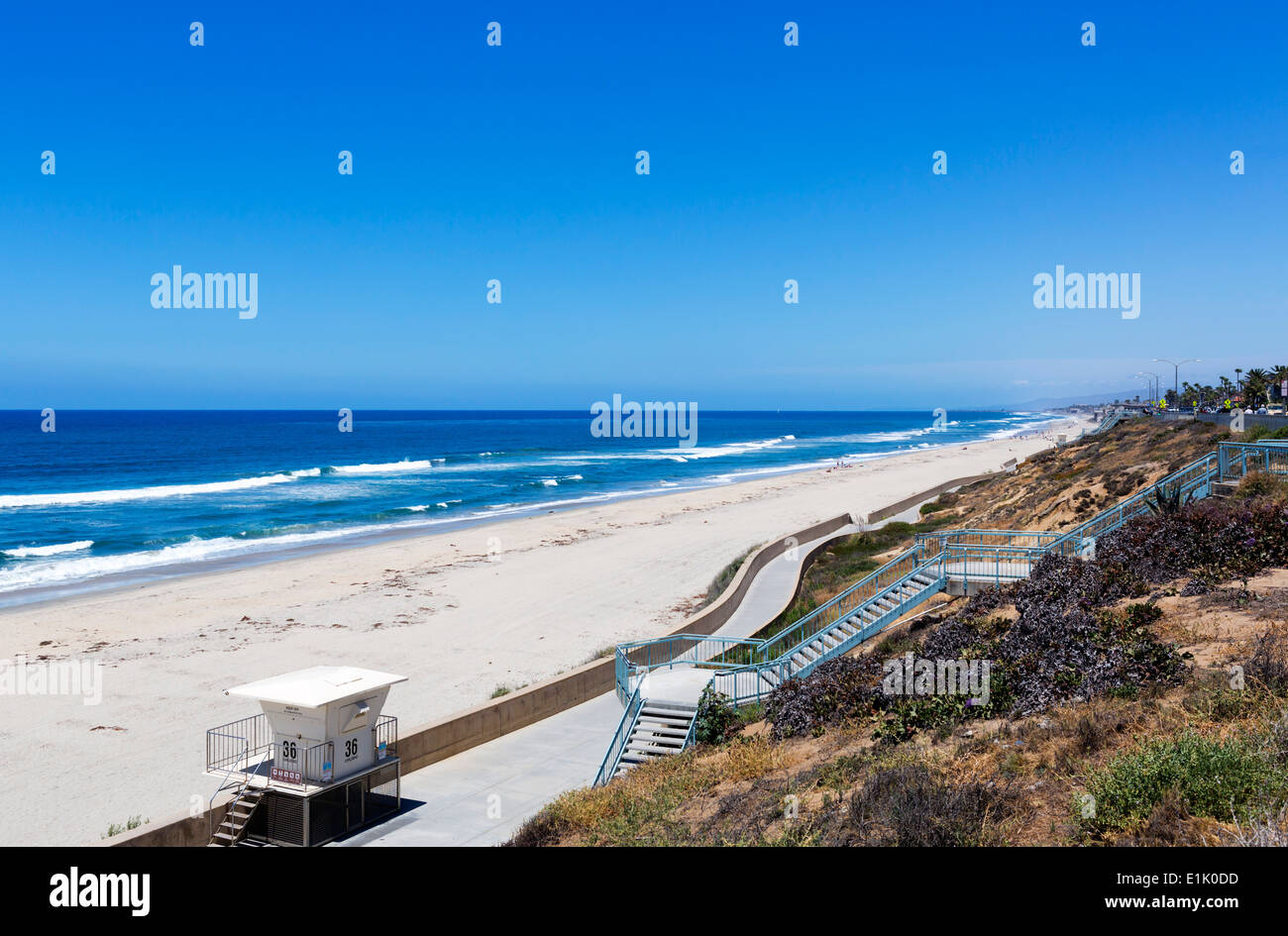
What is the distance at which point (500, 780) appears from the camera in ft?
41.9

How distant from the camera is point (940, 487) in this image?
5334cm

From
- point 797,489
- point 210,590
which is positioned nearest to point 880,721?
point 210,590

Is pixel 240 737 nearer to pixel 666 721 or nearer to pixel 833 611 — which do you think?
pixel 666 721

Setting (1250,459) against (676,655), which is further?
(676,655)

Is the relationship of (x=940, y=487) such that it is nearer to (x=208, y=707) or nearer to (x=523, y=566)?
(x=523, y=566)

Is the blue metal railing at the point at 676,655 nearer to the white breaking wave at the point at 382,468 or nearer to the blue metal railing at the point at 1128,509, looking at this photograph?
the blue metal railing at the point at 1128,509

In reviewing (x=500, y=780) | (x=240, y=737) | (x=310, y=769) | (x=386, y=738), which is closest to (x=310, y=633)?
(x=240, y=737)

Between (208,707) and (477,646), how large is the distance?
6651mm

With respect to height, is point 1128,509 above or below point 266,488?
above

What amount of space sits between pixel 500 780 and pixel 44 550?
36.6 m

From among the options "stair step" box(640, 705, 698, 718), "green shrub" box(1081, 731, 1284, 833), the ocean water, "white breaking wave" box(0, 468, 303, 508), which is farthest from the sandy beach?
"white breaking wave" box(0, 468, 303, 508)

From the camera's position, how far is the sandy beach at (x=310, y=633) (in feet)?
47.6

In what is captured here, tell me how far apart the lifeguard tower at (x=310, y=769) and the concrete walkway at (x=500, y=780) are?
0.49 meters

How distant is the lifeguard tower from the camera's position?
11.1 meters
